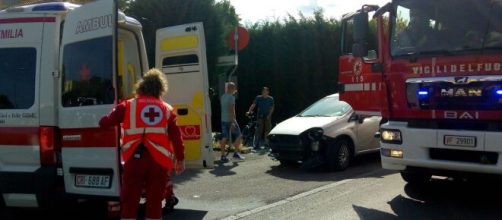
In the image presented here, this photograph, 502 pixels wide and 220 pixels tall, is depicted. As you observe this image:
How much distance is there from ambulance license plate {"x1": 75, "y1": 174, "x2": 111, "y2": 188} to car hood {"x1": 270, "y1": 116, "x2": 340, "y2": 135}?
16.2ft

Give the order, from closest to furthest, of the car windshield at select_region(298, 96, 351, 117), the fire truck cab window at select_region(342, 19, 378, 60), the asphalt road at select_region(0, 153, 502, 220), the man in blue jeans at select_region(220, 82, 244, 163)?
the asphalt road at select_region(0, 153, 502, 220) < the fire truck cab window at select_region(342, 19, 378, 60) < the car windshield at select_region(298, 96, 351, 117) < the man in blue jeans at select_region(220, 82, 244, 163)

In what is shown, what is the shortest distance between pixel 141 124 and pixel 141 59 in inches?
89.9


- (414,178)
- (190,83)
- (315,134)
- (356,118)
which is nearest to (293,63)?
(356,118)

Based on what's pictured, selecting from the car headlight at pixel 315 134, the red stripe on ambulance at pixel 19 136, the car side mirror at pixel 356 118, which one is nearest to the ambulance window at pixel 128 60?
the red stripe on ambulance at pixel 19 136

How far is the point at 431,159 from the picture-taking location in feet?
22.3

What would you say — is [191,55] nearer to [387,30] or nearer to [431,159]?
[387,30]

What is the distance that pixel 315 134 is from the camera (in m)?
10.2

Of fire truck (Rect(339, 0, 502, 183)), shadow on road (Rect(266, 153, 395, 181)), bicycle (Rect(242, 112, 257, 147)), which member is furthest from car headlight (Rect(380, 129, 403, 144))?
bicycle (Rect(242, 112, 257, 147))

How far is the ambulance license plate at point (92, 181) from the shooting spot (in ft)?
19.4

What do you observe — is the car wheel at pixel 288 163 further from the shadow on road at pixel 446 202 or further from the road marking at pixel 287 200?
the shadow on road at pixel 446 202

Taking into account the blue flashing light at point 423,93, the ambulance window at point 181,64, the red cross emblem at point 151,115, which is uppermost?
the ambulance window at point 181,64

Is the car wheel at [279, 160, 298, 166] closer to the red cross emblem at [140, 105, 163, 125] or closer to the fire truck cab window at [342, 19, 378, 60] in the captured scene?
the fire truck cab window at [342, 19, 378, 60]

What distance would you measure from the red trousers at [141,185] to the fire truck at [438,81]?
3.19 metres

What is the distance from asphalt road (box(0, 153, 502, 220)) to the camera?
6.91 meters
